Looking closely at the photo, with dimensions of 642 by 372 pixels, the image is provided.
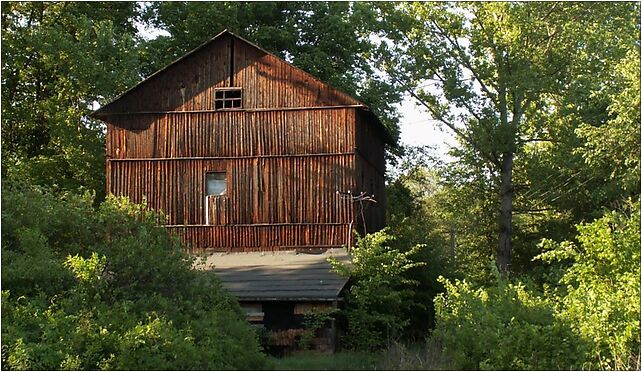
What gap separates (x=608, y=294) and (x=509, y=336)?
303 cm

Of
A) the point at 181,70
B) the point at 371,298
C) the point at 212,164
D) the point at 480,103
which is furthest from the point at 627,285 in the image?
the point at 480,103

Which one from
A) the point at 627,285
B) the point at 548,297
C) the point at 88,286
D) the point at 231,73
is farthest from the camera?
the point at 231,73

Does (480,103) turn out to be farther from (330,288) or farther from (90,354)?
(90,354)

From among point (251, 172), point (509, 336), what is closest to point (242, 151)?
point (251, 172)

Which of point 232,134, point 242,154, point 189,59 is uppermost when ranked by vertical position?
point 189,59

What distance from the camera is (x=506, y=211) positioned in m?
33.0

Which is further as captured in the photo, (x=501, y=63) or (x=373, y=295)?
(x=501, y=63)

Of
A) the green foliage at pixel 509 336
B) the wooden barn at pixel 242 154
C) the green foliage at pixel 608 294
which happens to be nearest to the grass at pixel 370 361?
the green foliage at pixel 509 336

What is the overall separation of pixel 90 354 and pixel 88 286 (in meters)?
1.78

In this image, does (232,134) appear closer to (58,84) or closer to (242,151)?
(242,151)

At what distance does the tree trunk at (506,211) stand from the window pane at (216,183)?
13.0 metres

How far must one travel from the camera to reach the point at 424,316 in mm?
26156

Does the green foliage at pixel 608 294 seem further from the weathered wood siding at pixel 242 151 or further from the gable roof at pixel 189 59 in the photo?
the gable roof at pixel 189 59

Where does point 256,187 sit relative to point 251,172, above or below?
below
